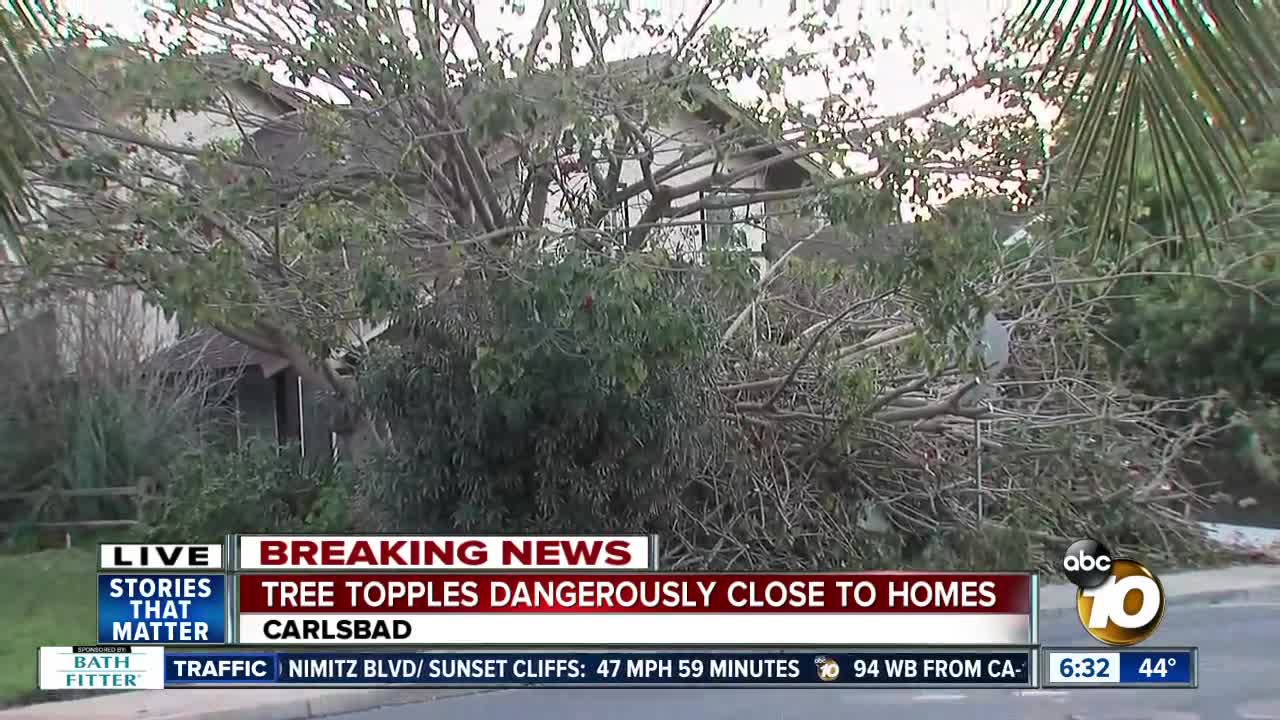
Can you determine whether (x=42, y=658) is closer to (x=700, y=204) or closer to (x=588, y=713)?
(x=588, y=713)

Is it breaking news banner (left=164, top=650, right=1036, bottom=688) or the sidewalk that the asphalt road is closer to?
the sidewalk

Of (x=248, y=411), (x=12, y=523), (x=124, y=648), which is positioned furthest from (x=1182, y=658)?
(x=248, y=411)

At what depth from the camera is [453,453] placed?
10.6 meters

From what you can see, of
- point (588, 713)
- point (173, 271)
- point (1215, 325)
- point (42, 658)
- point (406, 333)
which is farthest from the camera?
point (1215, 325)

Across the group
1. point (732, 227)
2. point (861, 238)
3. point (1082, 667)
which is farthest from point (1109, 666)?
point (732, 227)

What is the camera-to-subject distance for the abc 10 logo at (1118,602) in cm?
561

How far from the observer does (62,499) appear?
16469mm

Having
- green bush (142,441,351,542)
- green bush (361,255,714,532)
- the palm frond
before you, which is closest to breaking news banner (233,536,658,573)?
green bush (361,255,714,532)

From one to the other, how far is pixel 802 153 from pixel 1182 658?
245 inches

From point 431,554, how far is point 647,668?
131cm

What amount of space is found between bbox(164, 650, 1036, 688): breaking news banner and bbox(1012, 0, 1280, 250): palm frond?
3083 mm

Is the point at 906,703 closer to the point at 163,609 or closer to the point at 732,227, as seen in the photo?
the point at 732,227

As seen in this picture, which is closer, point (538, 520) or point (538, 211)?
point (538, 520)

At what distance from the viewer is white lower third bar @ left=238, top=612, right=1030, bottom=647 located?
5.51 meters
